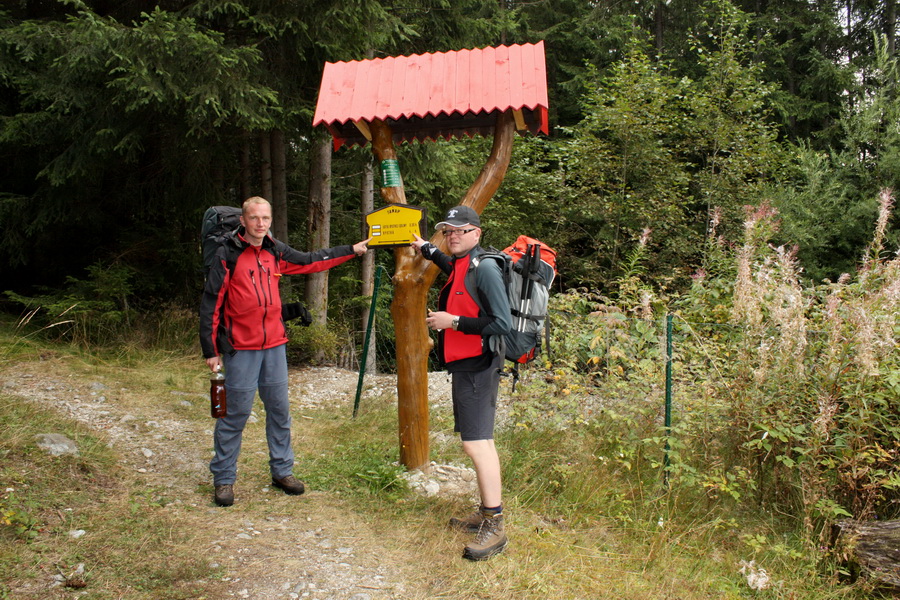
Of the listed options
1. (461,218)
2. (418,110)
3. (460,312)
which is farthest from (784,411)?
(418,110)

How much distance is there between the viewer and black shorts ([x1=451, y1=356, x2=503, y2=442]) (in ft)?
11.1

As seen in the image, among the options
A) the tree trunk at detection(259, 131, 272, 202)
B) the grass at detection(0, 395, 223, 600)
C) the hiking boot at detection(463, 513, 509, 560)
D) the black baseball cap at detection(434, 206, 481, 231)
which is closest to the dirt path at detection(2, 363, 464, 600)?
the grass at detection(0, 395, 223, 600)

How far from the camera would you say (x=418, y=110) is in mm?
4180

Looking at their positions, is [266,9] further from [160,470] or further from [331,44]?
[160,470]

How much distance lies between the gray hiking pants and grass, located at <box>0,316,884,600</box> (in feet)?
0.89

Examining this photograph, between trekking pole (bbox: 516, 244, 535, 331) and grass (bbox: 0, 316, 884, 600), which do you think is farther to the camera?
trekking pole (bbox: 516, 244, 535, 331)

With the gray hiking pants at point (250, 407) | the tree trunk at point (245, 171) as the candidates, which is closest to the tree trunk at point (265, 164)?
the tree trunk at point (245, 171)

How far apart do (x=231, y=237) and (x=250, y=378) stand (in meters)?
0.89

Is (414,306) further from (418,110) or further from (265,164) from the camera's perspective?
(265,164)

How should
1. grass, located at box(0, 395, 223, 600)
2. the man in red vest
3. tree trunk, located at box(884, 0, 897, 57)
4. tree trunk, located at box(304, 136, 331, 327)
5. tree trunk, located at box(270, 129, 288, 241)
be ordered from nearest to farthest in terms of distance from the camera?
grass, located at box(0, 395, 223, 600) < the man in red vest < tree trunk, located at box(270, 129, 288, 241) < tree trunk, located at box(304, 136, 331, 327) < tree trunk, located at box(884, 0, 897, 57)

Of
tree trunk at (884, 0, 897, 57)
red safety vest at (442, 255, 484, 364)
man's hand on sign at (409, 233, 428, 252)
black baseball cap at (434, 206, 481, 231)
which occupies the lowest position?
red safety vest at (442, 255, 484, 364)

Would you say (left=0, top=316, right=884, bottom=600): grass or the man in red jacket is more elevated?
the man in red jacket

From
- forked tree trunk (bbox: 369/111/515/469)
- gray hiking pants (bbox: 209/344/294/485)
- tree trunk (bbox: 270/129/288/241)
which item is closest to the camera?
gray hiking pants (bbox: 209/344/294/485)

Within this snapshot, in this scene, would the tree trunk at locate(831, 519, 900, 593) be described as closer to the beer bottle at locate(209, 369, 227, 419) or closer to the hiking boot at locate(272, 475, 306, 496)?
the hiking boot at locate(272, 475, 306, 496)
